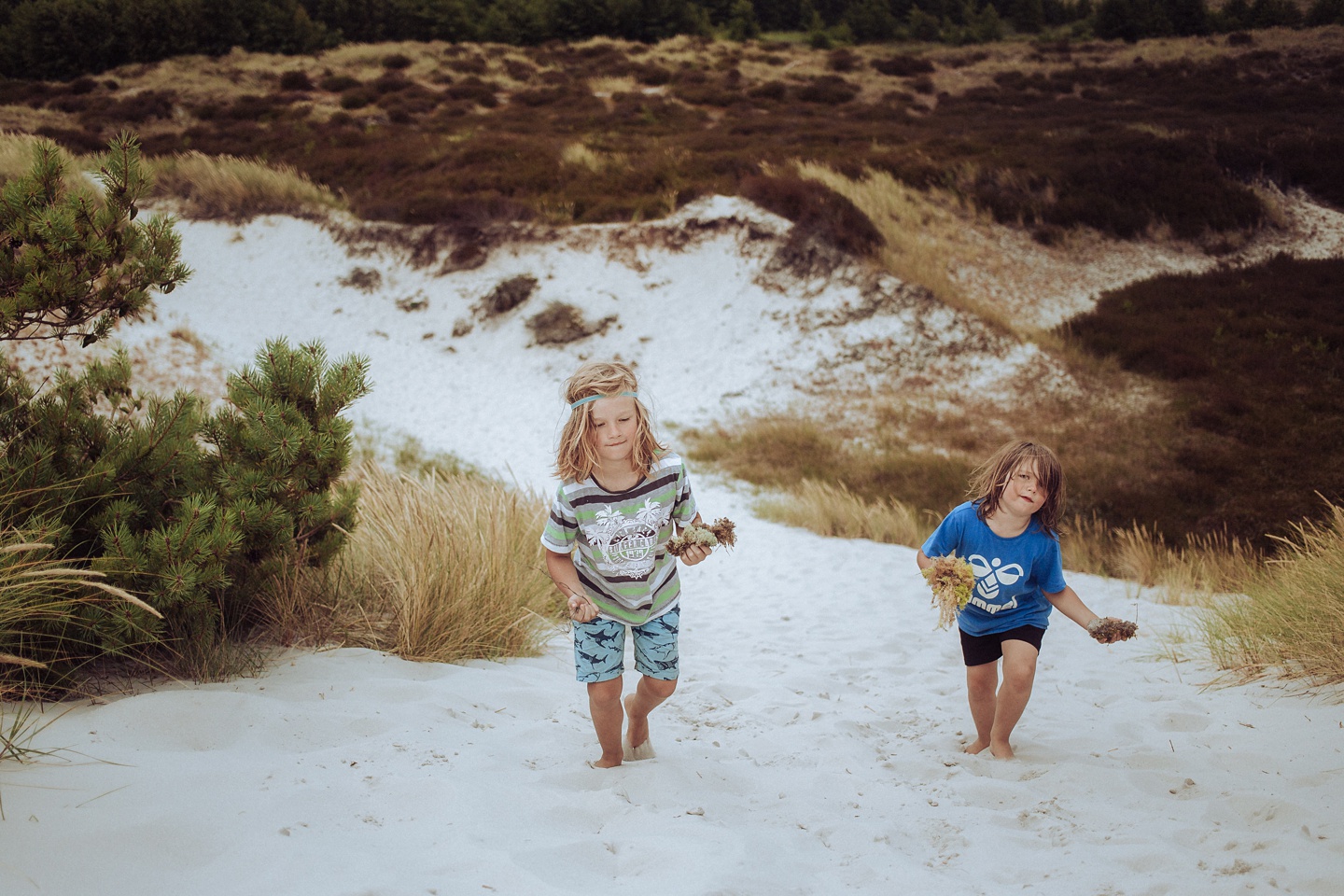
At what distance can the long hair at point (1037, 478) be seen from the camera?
2.94 meters

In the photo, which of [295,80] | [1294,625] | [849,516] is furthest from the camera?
[295,80]

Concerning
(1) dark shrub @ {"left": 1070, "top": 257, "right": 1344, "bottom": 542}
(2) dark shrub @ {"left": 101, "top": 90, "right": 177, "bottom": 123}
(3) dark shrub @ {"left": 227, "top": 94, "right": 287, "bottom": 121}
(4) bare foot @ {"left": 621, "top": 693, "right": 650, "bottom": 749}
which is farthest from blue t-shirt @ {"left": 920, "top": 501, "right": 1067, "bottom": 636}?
(3) dark shrub @ {"left": 227, "top": 94, "right": 287, "bottom": 121}

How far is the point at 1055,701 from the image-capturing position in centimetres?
396

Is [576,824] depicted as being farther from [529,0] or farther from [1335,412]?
[529,0]

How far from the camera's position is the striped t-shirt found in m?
2.72

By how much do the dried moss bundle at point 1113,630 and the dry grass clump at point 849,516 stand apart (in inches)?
198

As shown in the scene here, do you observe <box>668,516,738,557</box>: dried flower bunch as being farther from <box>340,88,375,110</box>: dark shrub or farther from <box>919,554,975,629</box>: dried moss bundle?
<box>340,88,375,110</box>: dark shrub

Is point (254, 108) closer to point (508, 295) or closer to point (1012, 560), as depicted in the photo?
point (508, 295)

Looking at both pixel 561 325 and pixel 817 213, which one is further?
pixel 817 213

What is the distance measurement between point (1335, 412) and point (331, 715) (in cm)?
907

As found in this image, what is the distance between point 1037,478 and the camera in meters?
2.93

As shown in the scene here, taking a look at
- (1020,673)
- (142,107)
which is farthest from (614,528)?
(142,107)

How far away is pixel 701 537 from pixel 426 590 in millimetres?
1884

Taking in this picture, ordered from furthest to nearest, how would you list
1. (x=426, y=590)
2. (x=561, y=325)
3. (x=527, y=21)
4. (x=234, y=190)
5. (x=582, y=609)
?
1. (x=527, y=21)
2. (x=234, y=190)
3. (x=561, y=325)
4. (x=426, y=590)
5. (x=582, y=609)
